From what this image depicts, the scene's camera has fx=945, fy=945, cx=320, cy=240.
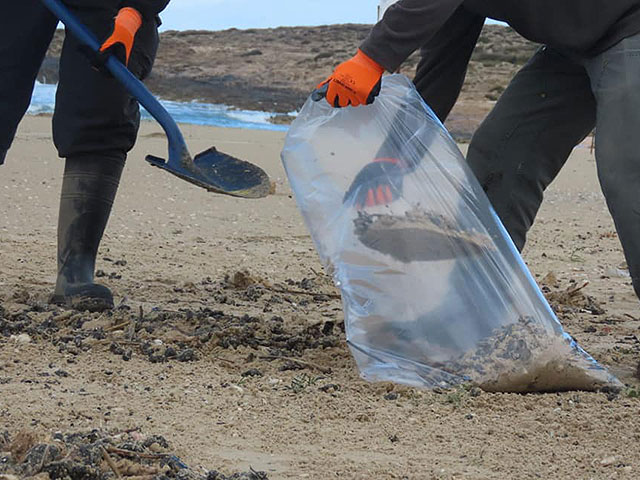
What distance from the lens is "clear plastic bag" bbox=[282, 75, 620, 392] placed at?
2.38 meters

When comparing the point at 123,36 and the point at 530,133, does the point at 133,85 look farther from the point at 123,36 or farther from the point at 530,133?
the point at 530,133

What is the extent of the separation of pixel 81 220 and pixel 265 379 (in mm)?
979

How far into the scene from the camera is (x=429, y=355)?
2416 millimetres

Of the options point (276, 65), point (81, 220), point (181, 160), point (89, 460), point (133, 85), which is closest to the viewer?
point (89, 460)

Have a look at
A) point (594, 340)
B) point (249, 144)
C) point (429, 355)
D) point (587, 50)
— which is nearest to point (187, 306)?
point (429, 355)


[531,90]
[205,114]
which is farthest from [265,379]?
[205,114]

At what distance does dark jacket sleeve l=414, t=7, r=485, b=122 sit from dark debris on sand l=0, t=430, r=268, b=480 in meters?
1.52

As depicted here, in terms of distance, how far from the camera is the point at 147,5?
9.68 feet

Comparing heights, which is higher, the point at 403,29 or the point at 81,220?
the point at 403,29

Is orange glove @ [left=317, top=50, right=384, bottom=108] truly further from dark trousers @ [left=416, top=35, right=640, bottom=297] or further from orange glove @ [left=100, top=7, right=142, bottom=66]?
orange glove @ [left=100, top=7, right=142, bottom=66]

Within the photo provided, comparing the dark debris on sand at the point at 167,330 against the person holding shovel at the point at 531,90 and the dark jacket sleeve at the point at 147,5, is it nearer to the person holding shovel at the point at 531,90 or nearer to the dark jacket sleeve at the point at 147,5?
the person holding shovel at the point at 531,90

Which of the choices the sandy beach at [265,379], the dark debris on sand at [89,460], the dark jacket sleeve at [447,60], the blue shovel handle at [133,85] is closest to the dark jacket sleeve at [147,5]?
the blue shovel handle at [133,85]

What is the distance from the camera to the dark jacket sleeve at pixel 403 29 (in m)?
2.27

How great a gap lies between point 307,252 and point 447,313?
2283 millimetres
